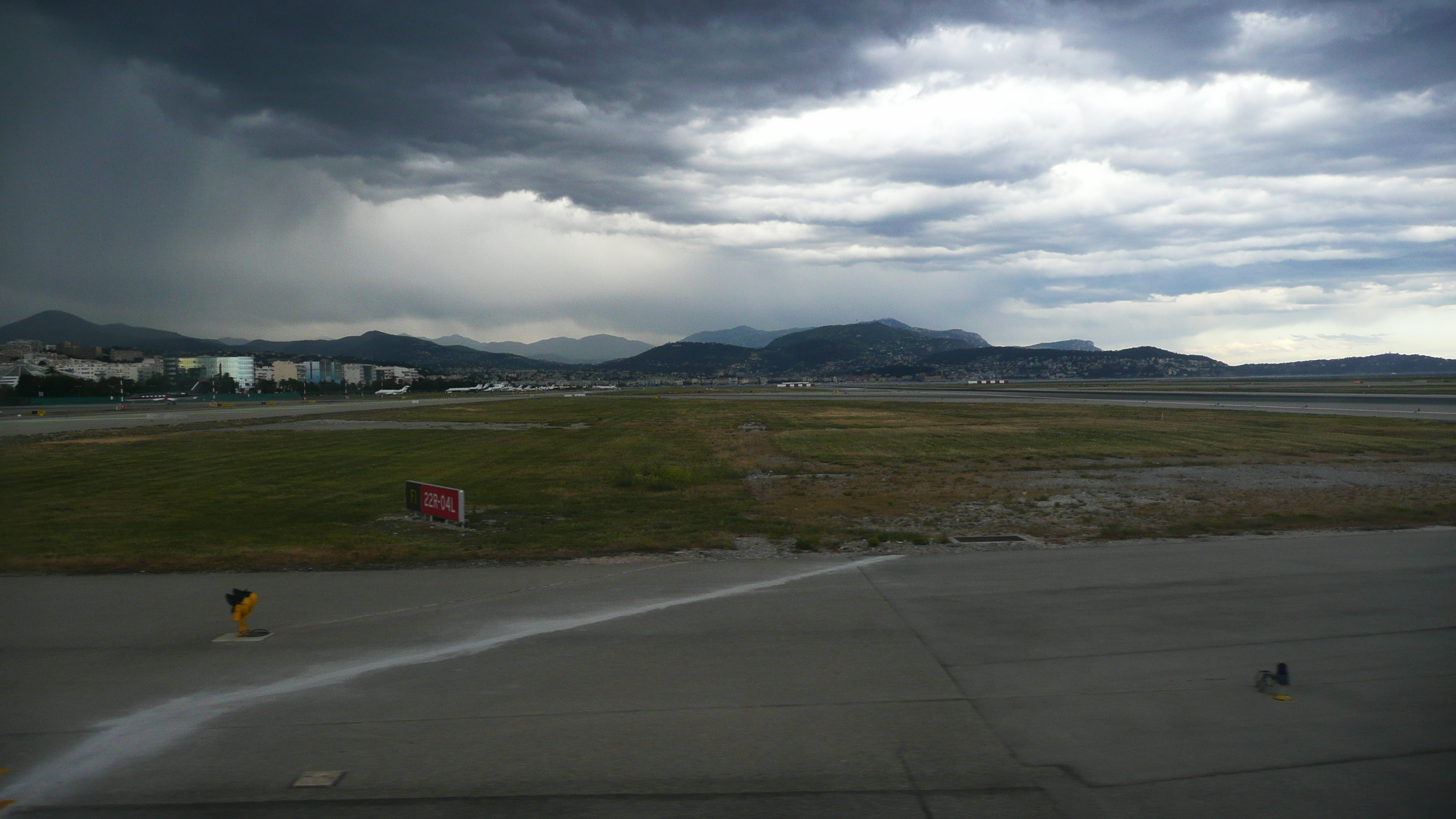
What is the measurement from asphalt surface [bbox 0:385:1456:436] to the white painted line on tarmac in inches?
2226

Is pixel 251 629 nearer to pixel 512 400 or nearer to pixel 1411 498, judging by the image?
pixel 1411 498

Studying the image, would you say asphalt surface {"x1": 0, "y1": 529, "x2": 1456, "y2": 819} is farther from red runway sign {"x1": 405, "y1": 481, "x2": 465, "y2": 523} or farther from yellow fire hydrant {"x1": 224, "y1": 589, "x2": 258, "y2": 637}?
red runway sign {"x1": 405, "y1": 481, "x2": 465, "y2": 523}

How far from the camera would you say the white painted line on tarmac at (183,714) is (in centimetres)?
605

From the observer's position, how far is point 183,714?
7.28 metres

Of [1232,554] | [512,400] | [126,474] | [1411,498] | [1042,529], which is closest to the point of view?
[1232,554]

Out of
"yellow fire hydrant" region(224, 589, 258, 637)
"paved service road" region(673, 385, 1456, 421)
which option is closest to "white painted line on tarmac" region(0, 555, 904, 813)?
"yellow fire hydrant" region(224, 589, 258, 637)

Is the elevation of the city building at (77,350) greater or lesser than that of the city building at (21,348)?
greater

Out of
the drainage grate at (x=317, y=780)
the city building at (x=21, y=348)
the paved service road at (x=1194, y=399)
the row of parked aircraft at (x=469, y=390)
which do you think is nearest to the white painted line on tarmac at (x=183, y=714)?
the drainage grate at (x=317, y=780)

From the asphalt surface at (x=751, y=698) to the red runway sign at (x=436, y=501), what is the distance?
18.9 ft

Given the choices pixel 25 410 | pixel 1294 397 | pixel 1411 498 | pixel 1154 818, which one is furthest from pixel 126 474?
pixel 1294 397

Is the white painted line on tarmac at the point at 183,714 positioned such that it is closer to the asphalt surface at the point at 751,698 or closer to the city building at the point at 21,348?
the asphalt surface at the point at 751,698

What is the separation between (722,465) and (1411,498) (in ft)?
70.8

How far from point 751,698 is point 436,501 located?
44.9 ft

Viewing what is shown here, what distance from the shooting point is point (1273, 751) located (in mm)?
6199
